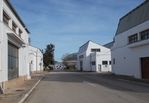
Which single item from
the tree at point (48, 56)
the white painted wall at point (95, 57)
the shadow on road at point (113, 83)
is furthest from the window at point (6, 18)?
the tree at point (48, 56)

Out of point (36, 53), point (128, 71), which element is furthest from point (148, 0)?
point (36, 53)

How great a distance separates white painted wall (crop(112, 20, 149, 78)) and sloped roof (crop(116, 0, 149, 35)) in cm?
70

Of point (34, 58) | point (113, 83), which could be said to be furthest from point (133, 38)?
point (34, 58)

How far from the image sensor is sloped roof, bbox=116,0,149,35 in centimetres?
4121

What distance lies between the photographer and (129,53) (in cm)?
4716

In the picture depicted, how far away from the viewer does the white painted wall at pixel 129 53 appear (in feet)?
133

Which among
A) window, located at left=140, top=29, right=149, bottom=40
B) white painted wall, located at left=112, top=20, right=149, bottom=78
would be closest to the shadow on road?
white painted wall, located at left=112, top=20, right=149, bottom=78

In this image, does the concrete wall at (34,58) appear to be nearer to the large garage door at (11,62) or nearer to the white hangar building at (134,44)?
the white hangar building at (134,44)

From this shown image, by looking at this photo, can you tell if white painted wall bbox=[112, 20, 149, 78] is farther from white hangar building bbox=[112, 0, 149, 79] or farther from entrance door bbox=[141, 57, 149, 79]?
entrance door bbox=[141, 57, 149, 79]

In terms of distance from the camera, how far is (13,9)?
92.1 feet

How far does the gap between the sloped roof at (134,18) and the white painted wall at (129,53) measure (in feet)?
2.29

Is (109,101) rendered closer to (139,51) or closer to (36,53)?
(139,51)

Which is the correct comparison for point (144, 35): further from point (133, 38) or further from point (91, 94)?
point (91, 94)

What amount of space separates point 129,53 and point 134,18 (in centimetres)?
486
